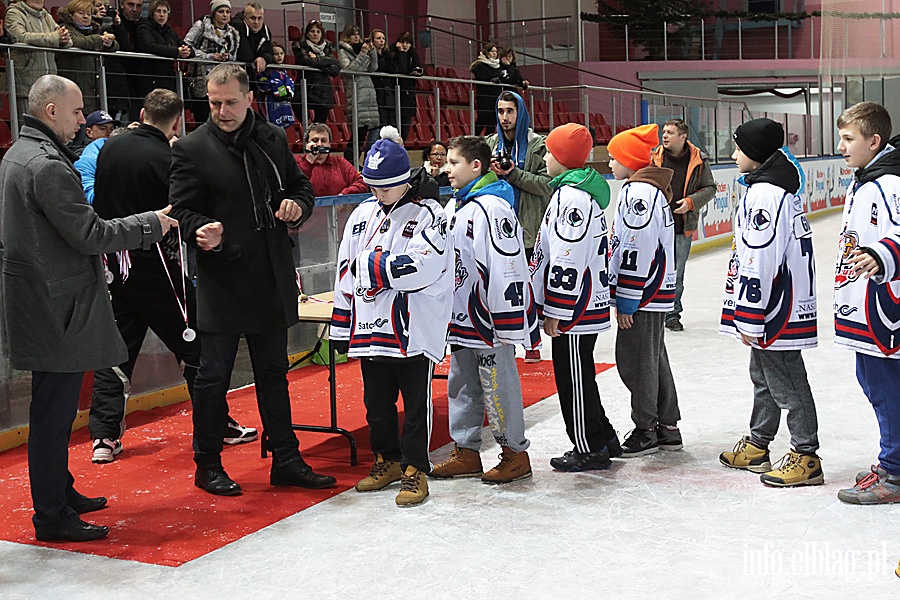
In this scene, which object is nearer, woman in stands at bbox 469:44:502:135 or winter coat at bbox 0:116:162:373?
winter coat at bbox 0:116:162:373

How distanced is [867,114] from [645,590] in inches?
81.4

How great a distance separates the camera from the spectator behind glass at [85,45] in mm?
7105

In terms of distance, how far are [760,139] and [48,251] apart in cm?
277

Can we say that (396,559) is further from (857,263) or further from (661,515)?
(857,263)

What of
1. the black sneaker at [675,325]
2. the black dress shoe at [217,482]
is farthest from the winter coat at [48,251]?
the black sneaker at [675,325]

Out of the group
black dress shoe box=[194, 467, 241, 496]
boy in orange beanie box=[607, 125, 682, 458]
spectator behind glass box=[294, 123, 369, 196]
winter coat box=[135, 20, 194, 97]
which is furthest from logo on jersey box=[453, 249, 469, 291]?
winter coat box=[135, 20, 194, 97]

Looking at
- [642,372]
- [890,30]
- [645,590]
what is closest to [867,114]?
[642,372]

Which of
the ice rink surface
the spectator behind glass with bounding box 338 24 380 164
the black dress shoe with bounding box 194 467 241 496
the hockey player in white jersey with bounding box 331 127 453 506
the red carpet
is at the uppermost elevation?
the spectator behind glass with bounding box 338 24 380 164

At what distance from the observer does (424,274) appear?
4.05m

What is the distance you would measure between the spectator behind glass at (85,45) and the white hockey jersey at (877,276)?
16.7 feet

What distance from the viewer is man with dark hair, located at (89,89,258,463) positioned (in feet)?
16.1

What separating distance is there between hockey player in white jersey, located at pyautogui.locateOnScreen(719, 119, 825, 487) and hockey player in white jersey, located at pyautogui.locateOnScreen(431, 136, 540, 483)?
88 centimetres

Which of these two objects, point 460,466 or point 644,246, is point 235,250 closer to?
point 460,466

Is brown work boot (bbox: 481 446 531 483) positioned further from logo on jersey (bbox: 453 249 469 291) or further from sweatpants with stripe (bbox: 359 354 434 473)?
logo on jersey (bbox: 453 249 469 291)
